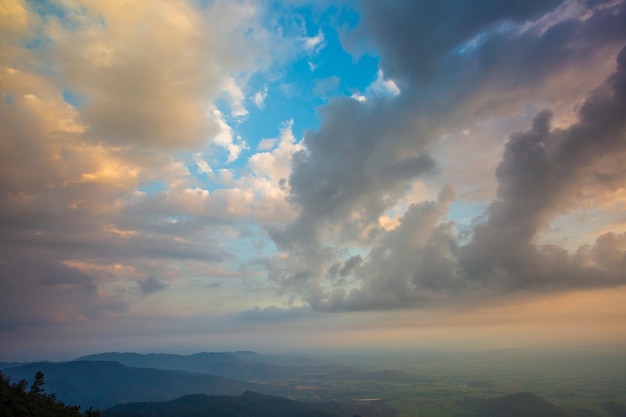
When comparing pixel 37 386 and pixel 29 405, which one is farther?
pixel 37 386

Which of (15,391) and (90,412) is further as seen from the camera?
(15,391)

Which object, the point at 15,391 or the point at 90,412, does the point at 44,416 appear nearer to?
the point at 90,412

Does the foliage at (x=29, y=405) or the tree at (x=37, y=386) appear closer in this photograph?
the foliage at (x=29, y=405)

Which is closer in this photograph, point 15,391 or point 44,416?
point 44,416

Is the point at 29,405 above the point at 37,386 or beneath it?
beneath

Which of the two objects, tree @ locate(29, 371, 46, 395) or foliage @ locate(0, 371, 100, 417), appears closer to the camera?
foliage @ locate(0, 371, 100, 417)

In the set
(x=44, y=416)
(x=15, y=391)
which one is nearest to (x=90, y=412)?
(x=44, y=416)

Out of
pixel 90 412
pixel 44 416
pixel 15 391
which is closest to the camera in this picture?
pixel 44 416

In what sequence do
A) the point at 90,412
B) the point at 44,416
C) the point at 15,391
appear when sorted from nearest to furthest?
the point at 44,416 → the point at 90,412 → the point at 15,391
